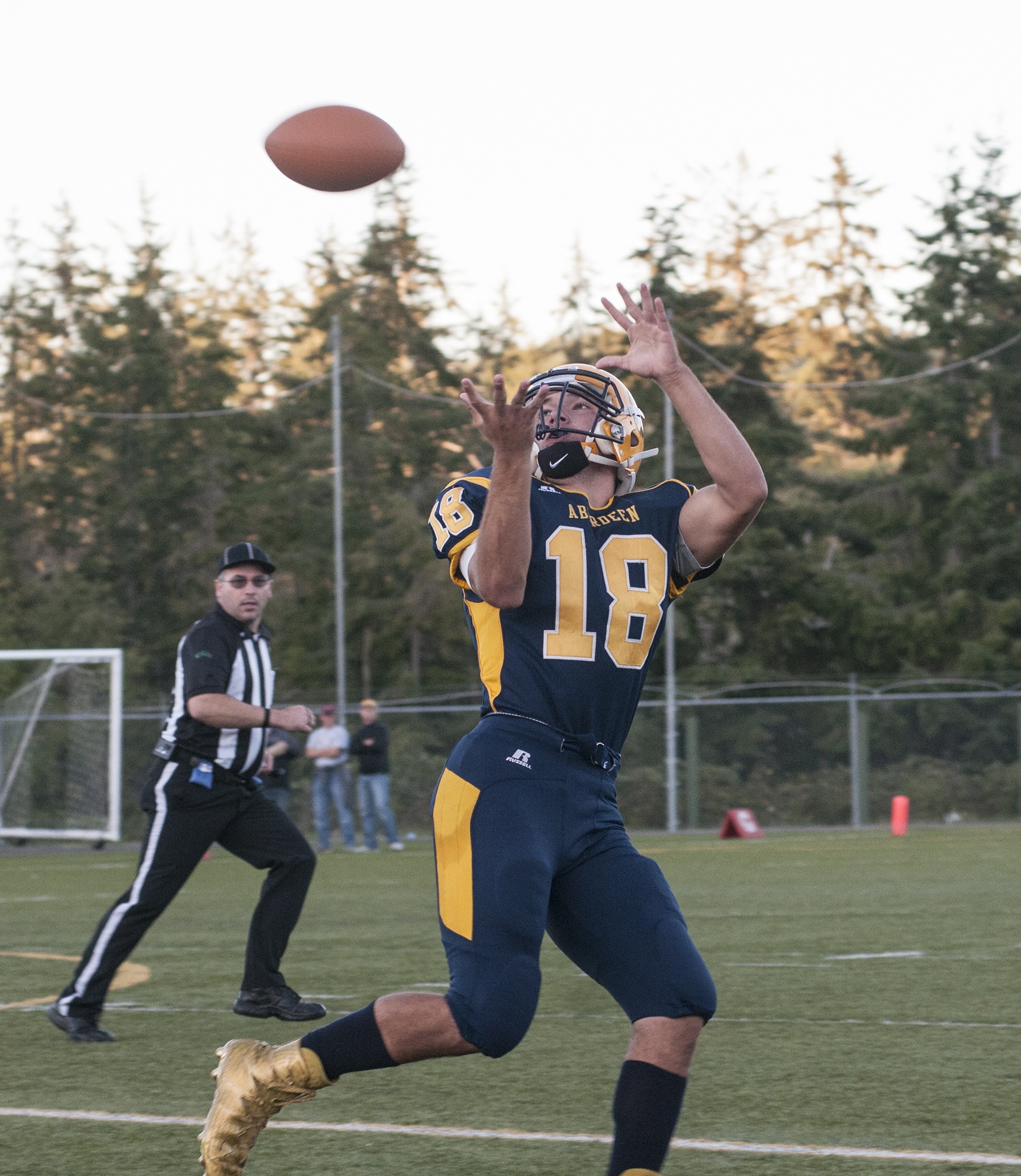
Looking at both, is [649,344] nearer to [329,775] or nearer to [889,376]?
[329,775]

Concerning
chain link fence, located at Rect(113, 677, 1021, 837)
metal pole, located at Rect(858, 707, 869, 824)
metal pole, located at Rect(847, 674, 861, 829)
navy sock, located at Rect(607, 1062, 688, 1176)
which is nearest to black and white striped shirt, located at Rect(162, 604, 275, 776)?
navy sock, located at Rect(607, 1062, 688, 1176)

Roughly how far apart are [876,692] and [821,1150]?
76.7 ft

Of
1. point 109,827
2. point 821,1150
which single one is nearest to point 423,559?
point 109,827

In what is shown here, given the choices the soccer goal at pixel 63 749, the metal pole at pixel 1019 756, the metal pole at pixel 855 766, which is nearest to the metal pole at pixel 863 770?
the metal pole at pixel 855 766

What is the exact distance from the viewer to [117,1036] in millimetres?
6438

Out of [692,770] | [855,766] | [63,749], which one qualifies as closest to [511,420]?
[63,749]

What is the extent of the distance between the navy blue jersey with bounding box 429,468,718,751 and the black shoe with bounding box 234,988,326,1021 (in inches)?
123

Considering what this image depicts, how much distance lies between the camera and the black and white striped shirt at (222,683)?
6828 millimetres

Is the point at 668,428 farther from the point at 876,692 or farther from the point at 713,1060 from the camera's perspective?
the point at 713,1060

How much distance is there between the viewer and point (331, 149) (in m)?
6.24

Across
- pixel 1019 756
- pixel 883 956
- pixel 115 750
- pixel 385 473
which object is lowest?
pixel 883 956

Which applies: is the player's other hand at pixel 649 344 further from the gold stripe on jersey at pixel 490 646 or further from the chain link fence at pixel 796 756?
the chain link fence at pixel 796 756

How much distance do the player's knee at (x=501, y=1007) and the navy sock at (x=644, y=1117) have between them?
25 cm

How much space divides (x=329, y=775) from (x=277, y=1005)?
576 inches
